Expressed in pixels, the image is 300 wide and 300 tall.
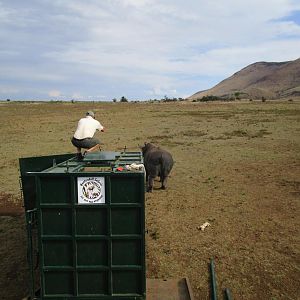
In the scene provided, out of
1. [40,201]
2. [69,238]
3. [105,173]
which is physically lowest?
[69,238]

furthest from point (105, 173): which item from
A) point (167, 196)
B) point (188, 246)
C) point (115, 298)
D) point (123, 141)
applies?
point (123, 141)

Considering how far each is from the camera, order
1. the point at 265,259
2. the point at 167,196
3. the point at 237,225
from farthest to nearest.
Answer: the point at 167,196
the point at 237,225
the point at 265,259

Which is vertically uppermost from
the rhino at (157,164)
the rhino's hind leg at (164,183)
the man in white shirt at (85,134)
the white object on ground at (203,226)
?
the man in white shirt at (85,134)

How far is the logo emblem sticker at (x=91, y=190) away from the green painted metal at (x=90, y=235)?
1 centimetres

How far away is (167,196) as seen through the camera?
1170 cm

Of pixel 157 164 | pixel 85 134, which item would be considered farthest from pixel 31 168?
pixel 157 164

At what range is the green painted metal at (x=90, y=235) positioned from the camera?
5.45 metres

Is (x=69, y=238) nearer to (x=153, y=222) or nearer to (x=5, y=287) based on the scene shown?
(x=5, y=287)

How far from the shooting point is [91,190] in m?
5.44

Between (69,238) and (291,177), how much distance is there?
384 inches

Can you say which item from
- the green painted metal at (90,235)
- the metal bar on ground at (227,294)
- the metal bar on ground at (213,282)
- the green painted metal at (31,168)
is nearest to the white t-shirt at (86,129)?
the green painted metal at (31,168)

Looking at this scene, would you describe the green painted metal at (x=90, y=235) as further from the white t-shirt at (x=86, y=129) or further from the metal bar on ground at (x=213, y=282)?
the white t-shirt at (x=86, y=129)

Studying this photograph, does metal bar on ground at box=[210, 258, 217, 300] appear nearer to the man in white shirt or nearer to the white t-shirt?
the man in white shirt

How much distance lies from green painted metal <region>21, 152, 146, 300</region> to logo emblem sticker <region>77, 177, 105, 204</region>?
1cm
